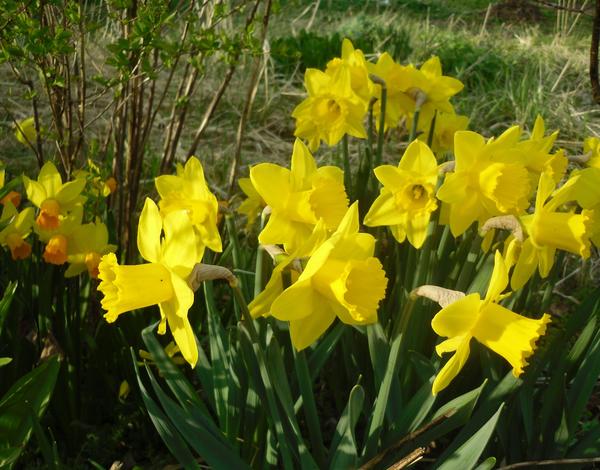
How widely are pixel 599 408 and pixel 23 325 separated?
1.86 meters

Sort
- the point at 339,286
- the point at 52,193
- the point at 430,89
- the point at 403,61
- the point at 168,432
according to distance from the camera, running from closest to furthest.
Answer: the point at 339,286
the point at 168,432
the point at 52,193
the point at 430,89
the point at 403,61

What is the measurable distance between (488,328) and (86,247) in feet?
3.72

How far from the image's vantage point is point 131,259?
7.01ft

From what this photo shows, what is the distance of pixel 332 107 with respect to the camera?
6.29ft

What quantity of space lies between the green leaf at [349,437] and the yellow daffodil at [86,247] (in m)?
0.84

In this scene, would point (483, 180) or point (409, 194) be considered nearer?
point (483, 180)

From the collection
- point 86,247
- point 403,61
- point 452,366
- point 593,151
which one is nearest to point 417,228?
point 452,366

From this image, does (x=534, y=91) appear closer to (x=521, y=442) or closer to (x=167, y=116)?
(x=167, y=116)

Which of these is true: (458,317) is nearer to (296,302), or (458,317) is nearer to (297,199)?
(296,302)

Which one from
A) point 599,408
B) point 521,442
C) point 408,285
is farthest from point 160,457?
point 599,408

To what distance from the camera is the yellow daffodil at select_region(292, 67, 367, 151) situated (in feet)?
6.11

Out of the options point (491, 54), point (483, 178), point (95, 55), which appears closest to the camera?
point (483, 178)

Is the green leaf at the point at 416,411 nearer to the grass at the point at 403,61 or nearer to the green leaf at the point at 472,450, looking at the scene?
the green leaf at the point at 472,450

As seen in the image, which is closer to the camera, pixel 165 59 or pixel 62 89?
pixel 165 59
